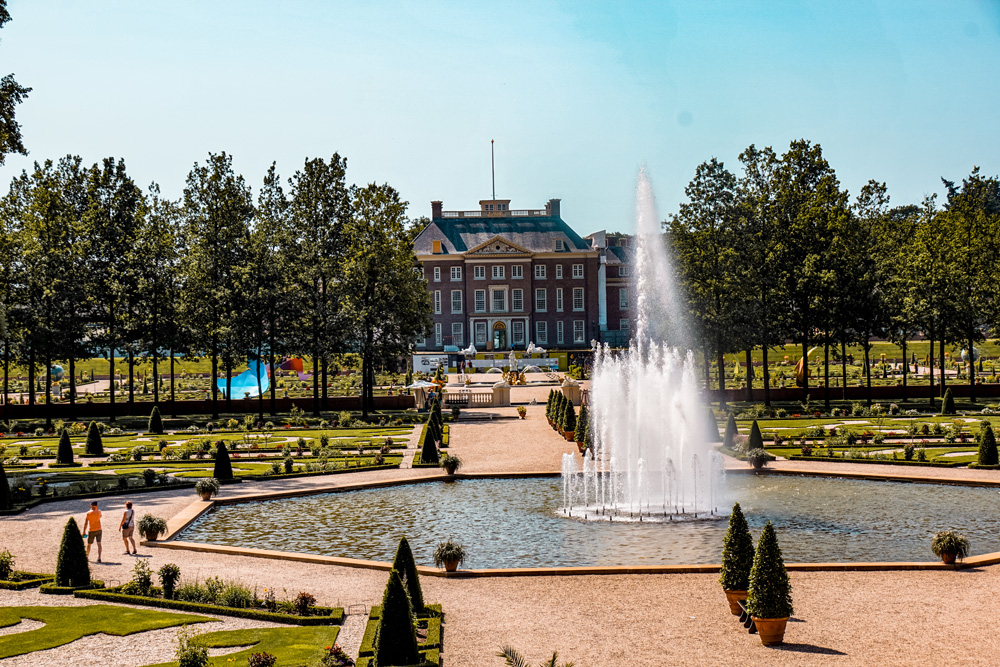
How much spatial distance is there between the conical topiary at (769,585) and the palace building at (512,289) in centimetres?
8924

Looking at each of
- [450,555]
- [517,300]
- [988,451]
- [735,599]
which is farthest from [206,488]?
[517,300]

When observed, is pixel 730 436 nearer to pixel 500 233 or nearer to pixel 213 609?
pixel 213 609

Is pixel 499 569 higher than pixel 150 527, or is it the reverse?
pixel 150 527

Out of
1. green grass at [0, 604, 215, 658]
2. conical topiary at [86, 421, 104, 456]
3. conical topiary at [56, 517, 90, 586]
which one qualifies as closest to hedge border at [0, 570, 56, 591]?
conical topiary at [56, 517, 90, 586]

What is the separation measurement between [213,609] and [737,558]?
27.4 ft

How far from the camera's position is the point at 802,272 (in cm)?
5062

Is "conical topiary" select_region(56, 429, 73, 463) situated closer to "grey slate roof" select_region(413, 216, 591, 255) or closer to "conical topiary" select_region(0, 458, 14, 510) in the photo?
"conical topiary" select_region(0, 458, 14, 510)

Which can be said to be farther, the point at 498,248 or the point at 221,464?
the point at 498,248

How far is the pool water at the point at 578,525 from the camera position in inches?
758

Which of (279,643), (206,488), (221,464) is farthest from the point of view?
(221,464)

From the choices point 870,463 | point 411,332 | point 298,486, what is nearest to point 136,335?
point 411,332

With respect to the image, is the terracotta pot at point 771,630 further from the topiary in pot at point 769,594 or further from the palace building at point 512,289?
the palace building at point 512,289

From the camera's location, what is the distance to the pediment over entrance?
10212 centimetres

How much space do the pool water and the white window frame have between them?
75998mm
